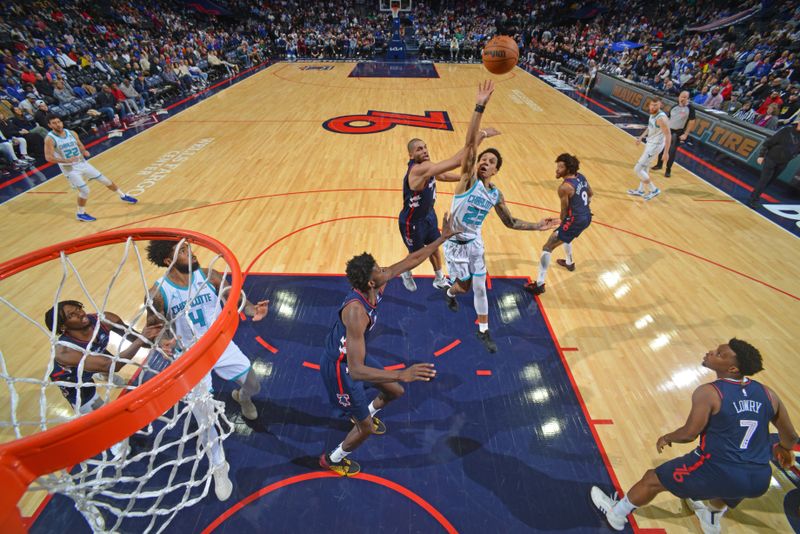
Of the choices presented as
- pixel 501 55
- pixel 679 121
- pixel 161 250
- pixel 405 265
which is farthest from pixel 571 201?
pixel 679 121

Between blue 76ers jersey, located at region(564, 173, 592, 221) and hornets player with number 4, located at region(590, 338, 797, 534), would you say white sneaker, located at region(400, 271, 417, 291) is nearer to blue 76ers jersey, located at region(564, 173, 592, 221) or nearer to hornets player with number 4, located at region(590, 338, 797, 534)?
blue 76ers jersey, located at region(564, 173, 592, 221)

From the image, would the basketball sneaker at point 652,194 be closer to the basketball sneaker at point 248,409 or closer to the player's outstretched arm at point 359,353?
the player's outstretched arm at point 359,353

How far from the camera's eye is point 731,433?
98.3 inches

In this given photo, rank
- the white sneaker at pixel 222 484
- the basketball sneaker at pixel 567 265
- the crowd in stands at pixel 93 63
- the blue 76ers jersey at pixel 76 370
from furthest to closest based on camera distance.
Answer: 1. the crowd in stands at pixel 93 63
2. the basketball sneaker at pixel 567 265
3. the white sneaker at pixel 222 484
4. the blue 76ers jersey at pixel 76 370

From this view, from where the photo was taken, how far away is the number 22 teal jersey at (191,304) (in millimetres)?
3287

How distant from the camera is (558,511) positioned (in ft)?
10.4

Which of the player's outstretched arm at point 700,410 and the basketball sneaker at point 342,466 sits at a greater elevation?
the player's outstretched arm at point 700,410

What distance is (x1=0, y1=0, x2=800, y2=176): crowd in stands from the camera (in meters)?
11.5

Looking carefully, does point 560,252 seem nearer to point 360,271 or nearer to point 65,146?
point 360,271

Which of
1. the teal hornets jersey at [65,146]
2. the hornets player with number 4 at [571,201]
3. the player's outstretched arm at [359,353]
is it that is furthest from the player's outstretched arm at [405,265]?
the teal hornets jersey at [65,146]

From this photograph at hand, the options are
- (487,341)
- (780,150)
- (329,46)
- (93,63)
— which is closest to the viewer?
(487,341)

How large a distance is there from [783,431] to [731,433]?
41 cm

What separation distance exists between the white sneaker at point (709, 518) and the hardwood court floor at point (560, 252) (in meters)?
0.12

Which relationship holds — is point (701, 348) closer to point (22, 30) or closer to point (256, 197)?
point (256, 197)
